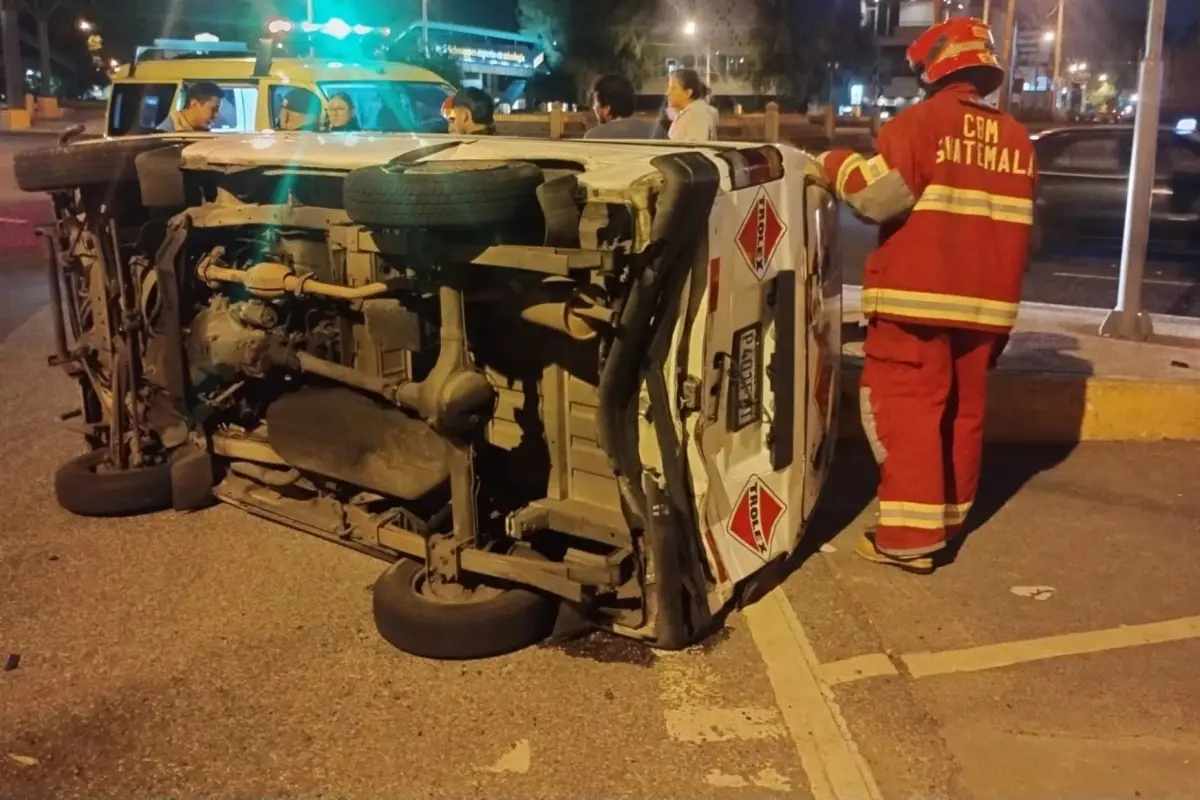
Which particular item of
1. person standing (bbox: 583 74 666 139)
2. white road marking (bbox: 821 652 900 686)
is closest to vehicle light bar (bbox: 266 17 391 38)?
person standing (bbox: 583 74 666 139)

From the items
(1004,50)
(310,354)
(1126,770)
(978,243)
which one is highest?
(1004,50)

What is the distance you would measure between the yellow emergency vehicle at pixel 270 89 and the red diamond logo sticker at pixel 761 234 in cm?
625

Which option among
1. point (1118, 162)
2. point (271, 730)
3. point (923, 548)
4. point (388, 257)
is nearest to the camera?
point (271, 730)

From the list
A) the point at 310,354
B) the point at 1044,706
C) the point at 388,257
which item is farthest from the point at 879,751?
the point at 310,354

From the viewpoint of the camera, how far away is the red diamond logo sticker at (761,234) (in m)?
3.79

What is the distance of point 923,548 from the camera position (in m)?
4.47

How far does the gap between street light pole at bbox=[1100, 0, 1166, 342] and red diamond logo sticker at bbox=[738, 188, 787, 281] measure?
4391 mm

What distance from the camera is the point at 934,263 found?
4.27m

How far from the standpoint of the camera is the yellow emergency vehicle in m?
10.1

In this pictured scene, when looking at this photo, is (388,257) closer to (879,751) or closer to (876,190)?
(876,190)

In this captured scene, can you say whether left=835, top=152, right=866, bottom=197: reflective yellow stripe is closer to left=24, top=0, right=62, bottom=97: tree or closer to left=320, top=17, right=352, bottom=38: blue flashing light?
left=320, top=17, right=352, bottom=38: blue flashing light

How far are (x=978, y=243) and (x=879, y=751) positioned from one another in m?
1.88

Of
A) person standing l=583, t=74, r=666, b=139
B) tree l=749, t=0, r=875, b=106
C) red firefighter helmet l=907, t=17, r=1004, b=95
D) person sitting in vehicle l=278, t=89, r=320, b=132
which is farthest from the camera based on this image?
tree l=749, t=0, r=875, b=106

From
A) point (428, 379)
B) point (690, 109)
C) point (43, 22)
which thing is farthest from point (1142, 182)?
point (43, 22)
